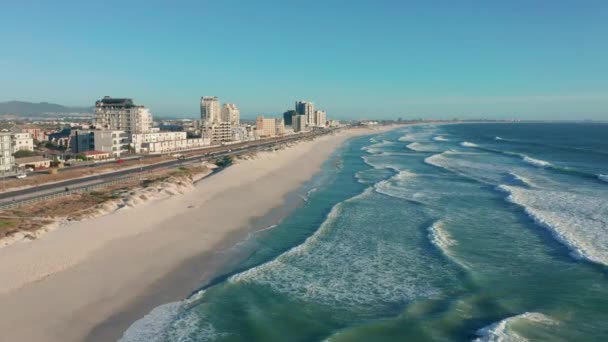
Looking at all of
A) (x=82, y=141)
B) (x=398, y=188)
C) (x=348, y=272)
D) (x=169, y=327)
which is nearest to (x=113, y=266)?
(x=169, y=327)

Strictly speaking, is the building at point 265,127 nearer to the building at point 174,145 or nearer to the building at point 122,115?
the building at point 174,145

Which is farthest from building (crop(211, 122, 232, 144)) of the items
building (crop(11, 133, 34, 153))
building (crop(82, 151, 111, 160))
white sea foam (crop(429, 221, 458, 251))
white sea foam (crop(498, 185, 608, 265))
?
white sea foam (crop(429, 221, 458, 251))

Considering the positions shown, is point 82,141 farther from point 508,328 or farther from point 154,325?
point 508,328

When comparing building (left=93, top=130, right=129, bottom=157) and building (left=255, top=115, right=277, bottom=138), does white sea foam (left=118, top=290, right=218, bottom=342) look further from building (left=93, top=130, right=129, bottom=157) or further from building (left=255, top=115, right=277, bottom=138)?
building (left=255, top=115, right=277, bottom=138)

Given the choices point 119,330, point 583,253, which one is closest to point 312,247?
point 119,330

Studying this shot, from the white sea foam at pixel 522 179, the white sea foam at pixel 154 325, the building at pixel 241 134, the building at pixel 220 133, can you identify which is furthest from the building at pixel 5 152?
the building at pixel 241 134
